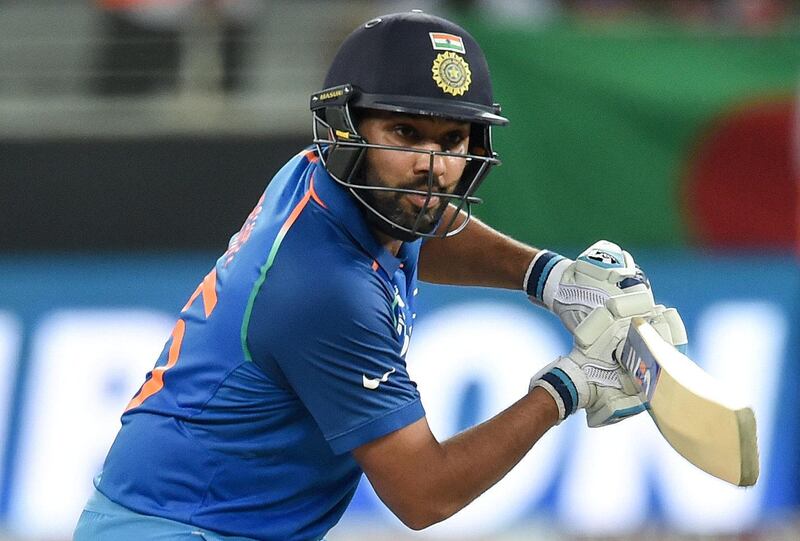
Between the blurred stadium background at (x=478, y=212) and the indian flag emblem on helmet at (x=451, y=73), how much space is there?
3736 millimetres

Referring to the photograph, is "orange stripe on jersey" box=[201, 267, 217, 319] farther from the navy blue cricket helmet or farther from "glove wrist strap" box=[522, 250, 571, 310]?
"glove wrist strap" box=[522, 250, 571, 310]

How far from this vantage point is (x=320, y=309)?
3.16m

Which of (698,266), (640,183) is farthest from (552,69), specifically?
(698,266)

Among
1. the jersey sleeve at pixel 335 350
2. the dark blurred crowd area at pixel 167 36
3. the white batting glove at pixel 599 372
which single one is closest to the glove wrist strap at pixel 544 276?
the white batting glove at pixel 599 372

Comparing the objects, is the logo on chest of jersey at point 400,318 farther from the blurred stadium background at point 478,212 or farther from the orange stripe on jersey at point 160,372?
the blurred stadium background at point 478,212

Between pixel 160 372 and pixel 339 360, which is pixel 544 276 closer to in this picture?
pixel 339 360

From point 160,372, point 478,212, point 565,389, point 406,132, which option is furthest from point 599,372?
point 478,212

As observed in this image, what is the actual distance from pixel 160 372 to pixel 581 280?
1.10 meters

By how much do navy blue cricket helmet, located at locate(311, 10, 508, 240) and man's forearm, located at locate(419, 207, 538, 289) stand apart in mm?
612

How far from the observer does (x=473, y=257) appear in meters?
4.02

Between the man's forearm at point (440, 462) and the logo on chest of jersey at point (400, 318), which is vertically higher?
the logo on chest of jersey at point (400, 318)

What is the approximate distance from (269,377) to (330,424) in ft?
0.59

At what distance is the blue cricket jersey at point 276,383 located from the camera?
10.4ft

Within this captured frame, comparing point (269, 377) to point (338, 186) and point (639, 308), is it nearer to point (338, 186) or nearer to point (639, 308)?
point (338, 186)
